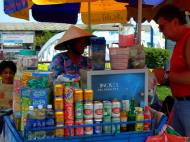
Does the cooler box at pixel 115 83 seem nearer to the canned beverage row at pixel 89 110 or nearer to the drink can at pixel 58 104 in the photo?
the canned beverage row at pixel 89 110

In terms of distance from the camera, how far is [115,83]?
2.40 metres

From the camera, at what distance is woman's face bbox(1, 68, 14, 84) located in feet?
15.8

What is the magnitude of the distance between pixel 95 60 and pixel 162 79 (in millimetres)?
647

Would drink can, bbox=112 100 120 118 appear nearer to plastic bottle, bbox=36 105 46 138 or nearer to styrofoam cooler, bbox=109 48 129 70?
styrofoam cooler, bbox=109 48 129 70

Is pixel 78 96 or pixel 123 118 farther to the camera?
pixel 123 118

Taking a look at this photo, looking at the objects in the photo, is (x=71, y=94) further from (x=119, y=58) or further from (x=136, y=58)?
(x=136, y=58)

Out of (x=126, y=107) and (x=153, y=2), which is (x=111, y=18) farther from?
(x=126, y=107)

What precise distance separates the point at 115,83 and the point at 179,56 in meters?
0.67

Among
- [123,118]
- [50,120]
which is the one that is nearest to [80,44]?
[123,118]

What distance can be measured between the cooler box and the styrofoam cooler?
4 centimetres

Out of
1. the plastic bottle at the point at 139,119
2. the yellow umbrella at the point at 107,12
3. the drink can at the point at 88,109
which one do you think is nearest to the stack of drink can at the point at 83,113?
the drink can at the point at 88,109

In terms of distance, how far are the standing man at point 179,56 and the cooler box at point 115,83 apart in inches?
16.3

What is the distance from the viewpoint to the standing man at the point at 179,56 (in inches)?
110


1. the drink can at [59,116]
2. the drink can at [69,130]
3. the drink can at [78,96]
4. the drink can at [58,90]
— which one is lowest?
the drink can at [69,130]
